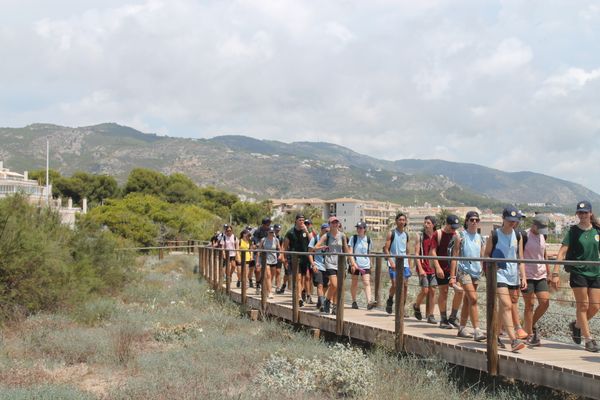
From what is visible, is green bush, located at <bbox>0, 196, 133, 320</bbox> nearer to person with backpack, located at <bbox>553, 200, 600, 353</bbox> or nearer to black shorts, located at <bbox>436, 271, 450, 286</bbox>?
black shorts, located at <bbox>436, 271, 450, 286</bbox>

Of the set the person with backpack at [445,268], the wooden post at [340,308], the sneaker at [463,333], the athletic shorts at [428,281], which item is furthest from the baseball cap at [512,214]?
the wooden post at [340,308]

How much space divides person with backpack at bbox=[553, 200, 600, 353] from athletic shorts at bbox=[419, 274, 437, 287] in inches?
81.5

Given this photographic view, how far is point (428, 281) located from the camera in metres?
9.20

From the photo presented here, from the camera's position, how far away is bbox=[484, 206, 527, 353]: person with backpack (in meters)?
6.74

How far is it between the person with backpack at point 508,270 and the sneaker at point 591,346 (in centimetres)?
62

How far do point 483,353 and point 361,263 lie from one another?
444 cm

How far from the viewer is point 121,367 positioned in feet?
28.0

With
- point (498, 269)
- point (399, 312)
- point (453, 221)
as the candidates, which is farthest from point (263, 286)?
point (498, 269)

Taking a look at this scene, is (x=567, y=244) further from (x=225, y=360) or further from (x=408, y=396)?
(x=225, y=360)

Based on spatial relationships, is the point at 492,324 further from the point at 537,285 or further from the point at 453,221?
the point at 453,221

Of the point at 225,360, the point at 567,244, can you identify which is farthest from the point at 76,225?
the point at 567,244

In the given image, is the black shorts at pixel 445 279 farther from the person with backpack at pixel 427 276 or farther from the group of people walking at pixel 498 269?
the person with backpack at pixel 427 276

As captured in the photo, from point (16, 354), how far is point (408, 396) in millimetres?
5549

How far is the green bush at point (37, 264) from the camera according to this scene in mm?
11500
